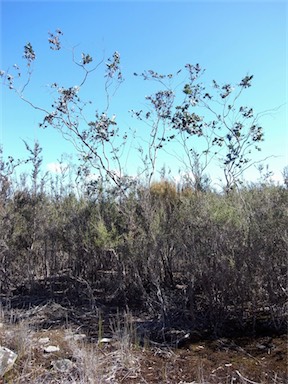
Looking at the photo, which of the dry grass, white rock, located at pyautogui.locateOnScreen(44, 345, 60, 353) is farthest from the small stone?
white rock, located at pyautogui.locateOnScreen(44, 345, 60, 353)

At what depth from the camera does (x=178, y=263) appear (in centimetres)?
482

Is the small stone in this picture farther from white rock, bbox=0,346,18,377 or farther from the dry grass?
A: white rock, bbox=0,346,18,377

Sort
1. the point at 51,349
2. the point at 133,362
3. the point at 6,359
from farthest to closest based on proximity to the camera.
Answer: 1. the point at 51,349
2. the point at 133,362
3. the point at 6,359

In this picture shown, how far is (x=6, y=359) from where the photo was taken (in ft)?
10.3

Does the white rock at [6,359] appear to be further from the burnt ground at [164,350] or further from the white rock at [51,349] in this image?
the white rock at [51,349]

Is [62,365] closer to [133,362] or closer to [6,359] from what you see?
[6,359]

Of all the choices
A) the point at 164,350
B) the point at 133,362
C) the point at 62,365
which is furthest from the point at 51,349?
the point at 164,350

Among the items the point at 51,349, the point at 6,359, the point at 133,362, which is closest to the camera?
the point at 6,359

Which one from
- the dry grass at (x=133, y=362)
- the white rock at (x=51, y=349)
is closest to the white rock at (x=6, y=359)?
the dry grass at (x=133, y=362)

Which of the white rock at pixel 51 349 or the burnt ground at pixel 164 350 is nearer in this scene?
the burnt ground at pixel 164 350

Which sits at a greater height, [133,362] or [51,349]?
[51,349]

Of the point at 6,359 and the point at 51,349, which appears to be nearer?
the point at 6,359

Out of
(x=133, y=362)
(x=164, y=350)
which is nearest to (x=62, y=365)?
(x=133, y=362)

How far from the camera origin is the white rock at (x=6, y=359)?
3071mm
